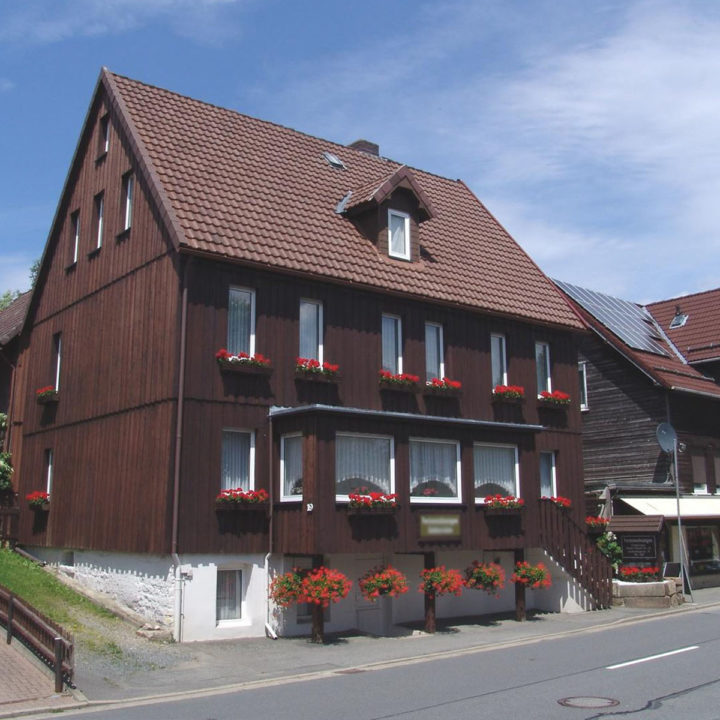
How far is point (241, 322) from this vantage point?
19.6 metres

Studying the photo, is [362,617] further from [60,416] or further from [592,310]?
[592,310]

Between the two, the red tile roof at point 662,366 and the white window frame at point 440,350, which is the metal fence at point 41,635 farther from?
the red tile roof at point 662,366

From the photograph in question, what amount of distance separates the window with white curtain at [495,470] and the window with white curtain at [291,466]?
4.55 meters

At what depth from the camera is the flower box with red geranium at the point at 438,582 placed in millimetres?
19281

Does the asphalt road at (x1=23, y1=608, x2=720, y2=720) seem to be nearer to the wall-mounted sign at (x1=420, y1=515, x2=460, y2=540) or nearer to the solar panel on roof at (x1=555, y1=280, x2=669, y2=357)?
the wall-mounted sign at (x1=420, y1=515, x2=460, y2=540)

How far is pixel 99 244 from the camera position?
23.0m

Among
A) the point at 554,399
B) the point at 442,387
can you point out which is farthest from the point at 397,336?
the point at 554,399

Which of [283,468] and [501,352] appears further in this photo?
[501,352]

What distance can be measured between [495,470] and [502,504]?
992 millimetres

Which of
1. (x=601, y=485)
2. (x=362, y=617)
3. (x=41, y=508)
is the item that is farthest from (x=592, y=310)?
(x=41, y=508)

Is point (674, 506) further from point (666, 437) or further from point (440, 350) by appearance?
point (440, 350)

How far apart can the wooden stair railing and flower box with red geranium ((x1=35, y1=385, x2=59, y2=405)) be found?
503 inches

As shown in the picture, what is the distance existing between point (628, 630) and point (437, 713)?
970cm

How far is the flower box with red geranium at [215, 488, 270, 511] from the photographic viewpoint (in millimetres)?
18312
